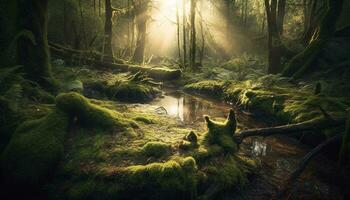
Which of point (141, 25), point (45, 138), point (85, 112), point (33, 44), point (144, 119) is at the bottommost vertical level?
point (45, 138)

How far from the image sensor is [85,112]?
6.75 metres

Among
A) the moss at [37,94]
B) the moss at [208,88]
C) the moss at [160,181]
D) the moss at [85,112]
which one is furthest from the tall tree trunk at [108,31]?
the moss at [160,181]

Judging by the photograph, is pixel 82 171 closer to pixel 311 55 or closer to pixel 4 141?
pixel 4 141

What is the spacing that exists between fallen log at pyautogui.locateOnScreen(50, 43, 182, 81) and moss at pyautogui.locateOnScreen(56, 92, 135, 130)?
A: 30.7 feet

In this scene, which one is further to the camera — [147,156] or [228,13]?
[228,13]

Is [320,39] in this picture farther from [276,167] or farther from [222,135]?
[222,135]

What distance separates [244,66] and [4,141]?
18.6 m

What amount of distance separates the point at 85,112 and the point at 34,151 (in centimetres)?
172

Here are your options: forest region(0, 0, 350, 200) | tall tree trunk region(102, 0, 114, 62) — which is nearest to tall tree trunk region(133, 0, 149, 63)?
tall tree trunk region(102, 0, 114, 62)

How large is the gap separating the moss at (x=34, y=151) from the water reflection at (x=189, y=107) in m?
5.73

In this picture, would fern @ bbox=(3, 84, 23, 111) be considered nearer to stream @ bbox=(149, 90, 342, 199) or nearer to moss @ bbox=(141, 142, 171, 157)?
moss @ bbox=(141, 142, 171, 157)

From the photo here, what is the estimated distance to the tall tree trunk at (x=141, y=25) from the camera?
22.8 m

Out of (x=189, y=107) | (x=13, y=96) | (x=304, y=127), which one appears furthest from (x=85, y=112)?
(x=189, y=107)

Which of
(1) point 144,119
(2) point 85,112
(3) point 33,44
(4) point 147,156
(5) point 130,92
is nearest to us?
(4) point 147,156
